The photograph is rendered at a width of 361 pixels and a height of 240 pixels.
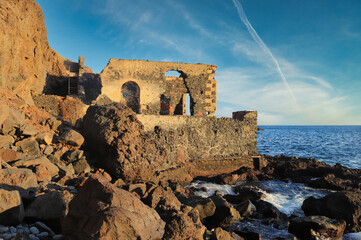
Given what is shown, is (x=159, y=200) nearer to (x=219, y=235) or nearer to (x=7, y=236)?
(x=219, y=235)

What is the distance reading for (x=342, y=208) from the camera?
8.80 m

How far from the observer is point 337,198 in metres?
9.13

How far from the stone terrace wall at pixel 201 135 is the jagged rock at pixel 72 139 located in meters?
4.42

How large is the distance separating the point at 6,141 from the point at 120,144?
3.60m

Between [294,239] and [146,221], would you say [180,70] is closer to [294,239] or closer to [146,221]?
[294,239]

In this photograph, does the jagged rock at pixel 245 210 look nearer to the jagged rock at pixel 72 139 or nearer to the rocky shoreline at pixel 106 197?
the rocky shoreline at pixel 106 197

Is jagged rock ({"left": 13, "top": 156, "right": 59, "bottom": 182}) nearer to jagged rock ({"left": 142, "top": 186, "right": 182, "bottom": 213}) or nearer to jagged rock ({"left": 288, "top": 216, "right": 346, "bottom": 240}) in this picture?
jagged rock ({"left": 142, "top": 186, "right": 182, "bottom": 213})

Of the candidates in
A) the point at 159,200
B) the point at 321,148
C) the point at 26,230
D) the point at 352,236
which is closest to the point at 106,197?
the point at 26,230

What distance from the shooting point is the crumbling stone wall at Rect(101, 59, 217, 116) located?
15438 millimetres

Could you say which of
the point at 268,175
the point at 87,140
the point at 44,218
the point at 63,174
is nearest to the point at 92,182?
the point at 44,218

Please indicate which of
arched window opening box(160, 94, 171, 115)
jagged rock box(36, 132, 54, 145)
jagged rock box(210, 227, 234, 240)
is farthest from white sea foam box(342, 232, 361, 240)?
arched window opening box(160, 94, 171, 115)

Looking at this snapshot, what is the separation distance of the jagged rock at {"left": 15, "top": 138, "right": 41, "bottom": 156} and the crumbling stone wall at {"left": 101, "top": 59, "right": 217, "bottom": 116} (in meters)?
8.60

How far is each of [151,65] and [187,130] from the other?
569cm

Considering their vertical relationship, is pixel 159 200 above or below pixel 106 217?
below
